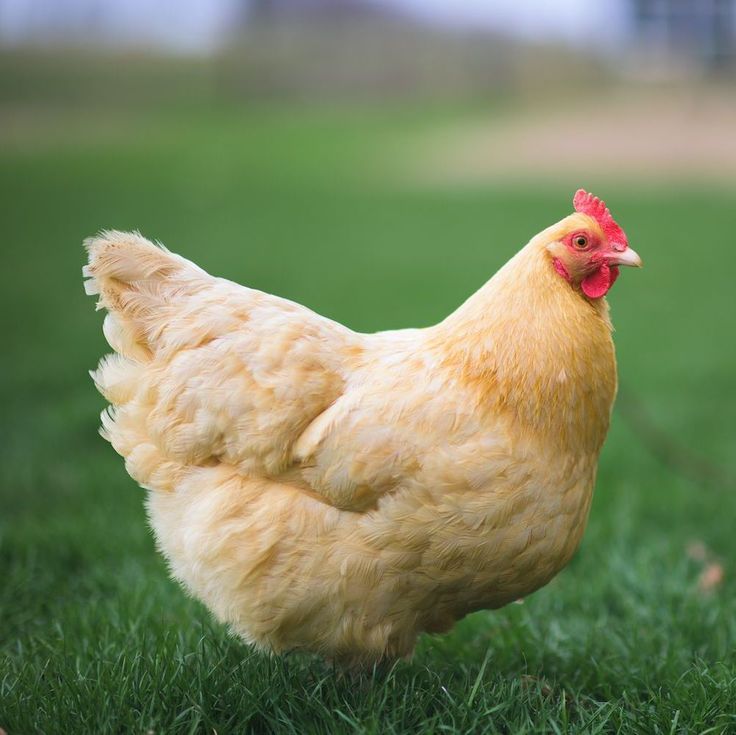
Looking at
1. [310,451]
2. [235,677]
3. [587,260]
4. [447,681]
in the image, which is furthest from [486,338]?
[235,677]

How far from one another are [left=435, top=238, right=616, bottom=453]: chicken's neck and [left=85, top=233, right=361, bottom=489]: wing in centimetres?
41

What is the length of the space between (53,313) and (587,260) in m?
8.23

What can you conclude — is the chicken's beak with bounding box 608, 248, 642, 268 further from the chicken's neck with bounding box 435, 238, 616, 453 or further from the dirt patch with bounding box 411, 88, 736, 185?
the dirt patch with bounding box 411, 88, 736, 185

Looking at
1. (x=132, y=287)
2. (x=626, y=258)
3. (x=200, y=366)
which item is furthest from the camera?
(x=132, y=287)

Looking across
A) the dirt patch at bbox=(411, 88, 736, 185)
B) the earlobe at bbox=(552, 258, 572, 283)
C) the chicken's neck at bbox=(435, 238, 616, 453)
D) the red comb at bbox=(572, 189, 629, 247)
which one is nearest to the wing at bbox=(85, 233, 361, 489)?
the chicken's neck at bbox=(435, 238, 616, 453)

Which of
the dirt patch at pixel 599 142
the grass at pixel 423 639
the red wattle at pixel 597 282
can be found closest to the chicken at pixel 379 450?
the red wattle at pixel 597 282

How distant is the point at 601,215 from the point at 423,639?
5.59 ft

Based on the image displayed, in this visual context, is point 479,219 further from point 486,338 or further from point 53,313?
point 486,338

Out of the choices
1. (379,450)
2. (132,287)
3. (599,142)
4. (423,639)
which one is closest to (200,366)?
(132,287)

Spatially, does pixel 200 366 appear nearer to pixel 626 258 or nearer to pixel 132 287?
pixel 132 287

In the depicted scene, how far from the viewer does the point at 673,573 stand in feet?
13.2

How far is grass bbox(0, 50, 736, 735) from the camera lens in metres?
2.67

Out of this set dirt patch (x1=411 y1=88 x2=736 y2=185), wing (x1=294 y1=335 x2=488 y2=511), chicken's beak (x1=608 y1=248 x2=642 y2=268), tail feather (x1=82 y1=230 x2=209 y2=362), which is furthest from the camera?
dirt patch (x1=411 y1=88 x2=736 y2=185)

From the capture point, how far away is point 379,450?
259cm
